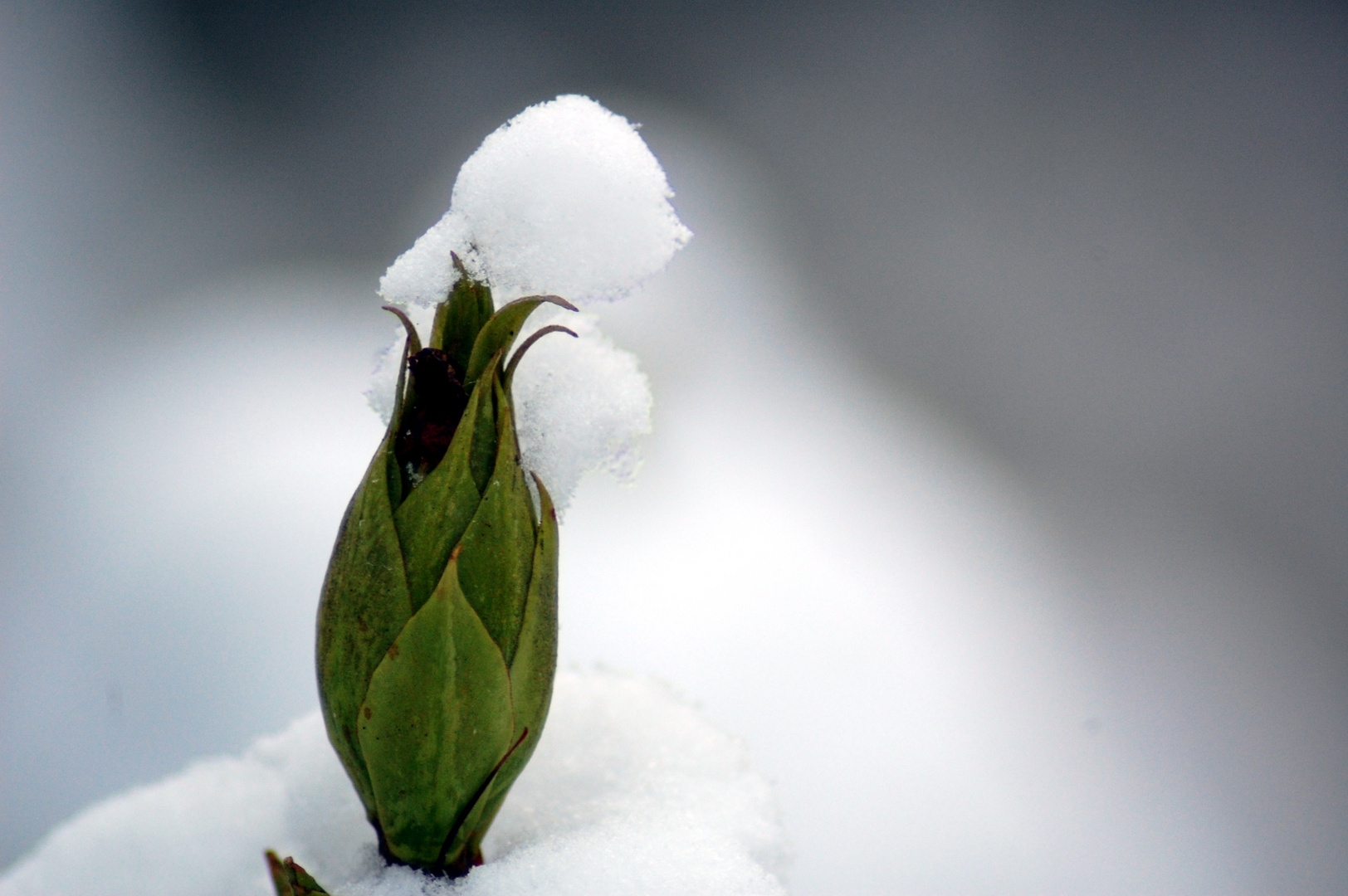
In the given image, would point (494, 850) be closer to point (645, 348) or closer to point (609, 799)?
point (609, 799)

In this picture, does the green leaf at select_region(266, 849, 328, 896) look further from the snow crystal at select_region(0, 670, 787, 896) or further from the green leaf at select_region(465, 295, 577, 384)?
the green leaf at select_region(465, 295, 577, 384)

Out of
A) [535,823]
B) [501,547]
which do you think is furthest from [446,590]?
[535,823]

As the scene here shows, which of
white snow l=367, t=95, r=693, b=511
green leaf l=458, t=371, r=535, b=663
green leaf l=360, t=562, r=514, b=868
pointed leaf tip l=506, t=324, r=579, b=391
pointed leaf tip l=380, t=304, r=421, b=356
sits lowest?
green leaf l=360, t=562, r=514, b=868

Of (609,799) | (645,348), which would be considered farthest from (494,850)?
(645,348)

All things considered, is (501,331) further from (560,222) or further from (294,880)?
(294,880)

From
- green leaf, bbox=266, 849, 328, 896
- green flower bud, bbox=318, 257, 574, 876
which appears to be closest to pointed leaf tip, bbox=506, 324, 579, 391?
green flower bud, bbox=318, 257, 574, 876

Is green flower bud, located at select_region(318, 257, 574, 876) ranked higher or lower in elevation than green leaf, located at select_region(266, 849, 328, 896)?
higher

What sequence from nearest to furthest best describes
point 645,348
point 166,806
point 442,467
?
1. point 442,467
2. point 166,806
3. point 645,348
